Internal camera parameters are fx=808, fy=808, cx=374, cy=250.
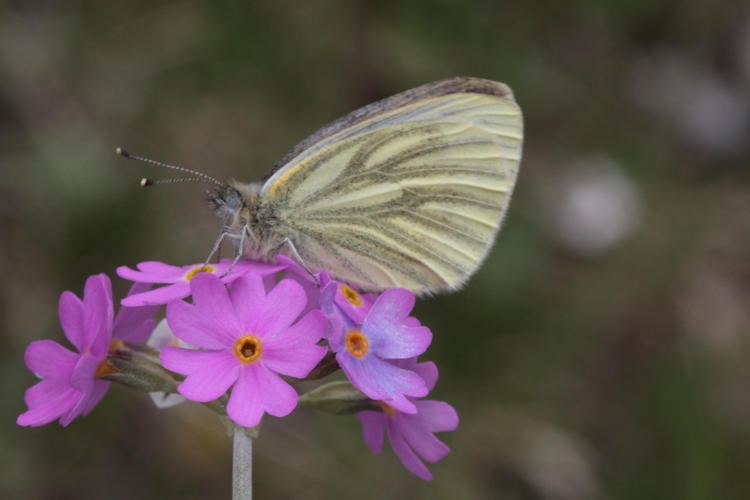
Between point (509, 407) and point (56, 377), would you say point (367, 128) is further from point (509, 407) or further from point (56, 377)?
point (509, 407)

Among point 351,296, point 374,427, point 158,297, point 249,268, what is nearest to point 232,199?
point 249,268

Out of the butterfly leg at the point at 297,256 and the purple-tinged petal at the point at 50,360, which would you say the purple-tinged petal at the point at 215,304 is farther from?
the butterfly leg at the point at 297,256

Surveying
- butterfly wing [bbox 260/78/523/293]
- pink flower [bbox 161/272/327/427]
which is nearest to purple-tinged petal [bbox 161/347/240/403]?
pink flower [bbox 161/272/327/427]

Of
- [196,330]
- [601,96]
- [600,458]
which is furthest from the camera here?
[601,96]

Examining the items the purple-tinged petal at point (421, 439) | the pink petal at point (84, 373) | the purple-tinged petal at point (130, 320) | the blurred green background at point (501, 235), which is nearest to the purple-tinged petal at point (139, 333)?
the purple-tinged petal at point (130, 320)

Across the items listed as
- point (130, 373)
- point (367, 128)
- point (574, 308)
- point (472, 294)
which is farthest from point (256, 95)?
point (130, 373)

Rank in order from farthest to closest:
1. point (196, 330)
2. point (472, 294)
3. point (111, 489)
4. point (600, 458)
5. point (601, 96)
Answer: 1. point (601, 96)
2. point (472, 294)
3. point (600, 458)
4. point (111, 489)
5. point (196, 330)

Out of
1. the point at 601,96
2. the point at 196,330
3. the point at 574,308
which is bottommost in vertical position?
→ the point at 574,308

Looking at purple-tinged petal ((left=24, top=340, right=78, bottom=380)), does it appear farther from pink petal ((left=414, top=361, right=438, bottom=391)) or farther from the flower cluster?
pink petal ((left=414, top=361, right=438, bottom=391))
